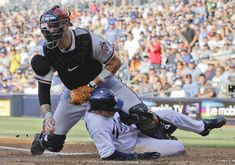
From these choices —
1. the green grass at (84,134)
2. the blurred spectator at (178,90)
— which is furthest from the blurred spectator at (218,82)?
the green grass at (84,134)

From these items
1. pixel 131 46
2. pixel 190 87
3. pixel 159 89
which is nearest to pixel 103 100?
pixel 190 87

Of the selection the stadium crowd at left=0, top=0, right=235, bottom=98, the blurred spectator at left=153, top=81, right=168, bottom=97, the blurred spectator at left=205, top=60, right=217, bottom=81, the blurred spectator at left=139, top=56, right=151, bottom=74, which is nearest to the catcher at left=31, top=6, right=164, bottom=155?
the stadium crowd at left=0, top=0, right=235, bottom=98

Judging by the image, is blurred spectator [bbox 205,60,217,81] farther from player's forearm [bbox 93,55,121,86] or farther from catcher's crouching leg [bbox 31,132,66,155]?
player's forearm [bbox 93,55,121,86]

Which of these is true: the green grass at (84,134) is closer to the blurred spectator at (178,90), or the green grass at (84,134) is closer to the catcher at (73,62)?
the blurred spectator at (178,90)

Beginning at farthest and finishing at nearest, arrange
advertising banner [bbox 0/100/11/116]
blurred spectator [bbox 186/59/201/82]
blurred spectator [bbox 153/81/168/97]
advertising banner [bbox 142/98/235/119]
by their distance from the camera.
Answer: advertising banner [bbox 0/100/11/116]
blurred spectator [bbox 153/81/168/97]
blurred spectator [bbox 186/59/201/82]
advertising banner [bbox 142/98/235/119]

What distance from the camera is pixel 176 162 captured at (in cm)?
682

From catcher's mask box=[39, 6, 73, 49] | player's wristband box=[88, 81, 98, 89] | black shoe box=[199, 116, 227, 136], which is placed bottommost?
black shoe box=[199, 116, 227, 136]

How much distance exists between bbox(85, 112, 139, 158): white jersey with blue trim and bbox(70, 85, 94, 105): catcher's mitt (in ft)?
0.96

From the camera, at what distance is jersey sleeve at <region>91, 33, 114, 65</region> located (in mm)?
7477

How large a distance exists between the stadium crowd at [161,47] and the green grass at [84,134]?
2.03m

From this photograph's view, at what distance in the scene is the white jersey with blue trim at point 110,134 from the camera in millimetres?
6961

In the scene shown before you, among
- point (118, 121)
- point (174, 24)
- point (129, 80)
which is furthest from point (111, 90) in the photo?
point (174, 24)

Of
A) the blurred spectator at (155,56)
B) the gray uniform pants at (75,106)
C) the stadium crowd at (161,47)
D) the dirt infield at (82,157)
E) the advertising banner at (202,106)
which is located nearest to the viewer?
the dirt infield at (82,157)

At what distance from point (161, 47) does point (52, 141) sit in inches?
426
